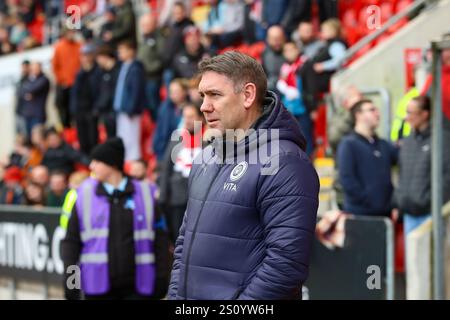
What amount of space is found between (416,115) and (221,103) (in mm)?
4949

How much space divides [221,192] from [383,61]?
→ 778 cm

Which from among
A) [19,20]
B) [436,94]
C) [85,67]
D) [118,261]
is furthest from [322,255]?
[19,20]

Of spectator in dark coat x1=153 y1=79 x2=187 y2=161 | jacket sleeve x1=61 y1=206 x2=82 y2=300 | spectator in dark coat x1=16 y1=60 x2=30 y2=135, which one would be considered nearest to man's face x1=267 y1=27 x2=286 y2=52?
spectator in dark coat x1=153 y1=79 x2=187 y2=161

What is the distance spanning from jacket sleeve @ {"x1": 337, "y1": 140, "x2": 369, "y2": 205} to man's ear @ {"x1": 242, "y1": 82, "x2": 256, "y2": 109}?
485 cm

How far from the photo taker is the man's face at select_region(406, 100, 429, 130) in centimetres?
891

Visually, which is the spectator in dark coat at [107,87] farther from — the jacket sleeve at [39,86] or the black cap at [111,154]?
the black cap at [111,154]

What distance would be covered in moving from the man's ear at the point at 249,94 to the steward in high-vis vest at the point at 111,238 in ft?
9.55

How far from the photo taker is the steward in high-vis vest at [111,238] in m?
7.00

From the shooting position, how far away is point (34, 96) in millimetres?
17594

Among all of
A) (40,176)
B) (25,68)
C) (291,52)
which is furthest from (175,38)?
(25,68)

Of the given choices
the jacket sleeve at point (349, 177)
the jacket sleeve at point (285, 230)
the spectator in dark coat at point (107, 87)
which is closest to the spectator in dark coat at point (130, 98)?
the spectator in dark coat at point (107, 87)

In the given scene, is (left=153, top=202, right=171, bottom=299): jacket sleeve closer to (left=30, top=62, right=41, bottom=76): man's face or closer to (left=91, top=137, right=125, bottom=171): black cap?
(left=91, top=137, right=125, bottom=171): black cap

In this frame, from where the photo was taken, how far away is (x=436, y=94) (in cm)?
816
